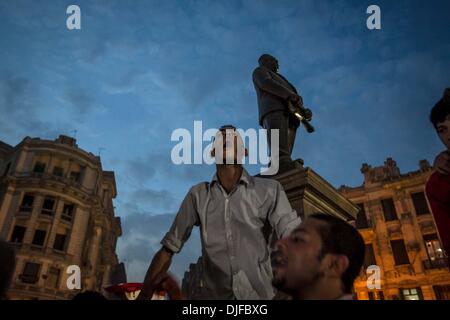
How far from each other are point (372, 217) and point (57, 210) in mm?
27025

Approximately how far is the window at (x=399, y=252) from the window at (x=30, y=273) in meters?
27.3

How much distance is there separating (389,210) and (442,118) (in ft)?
79.7

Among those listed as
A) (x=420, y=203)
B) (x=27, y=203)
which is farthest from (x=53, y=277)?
(x=420, y=203)

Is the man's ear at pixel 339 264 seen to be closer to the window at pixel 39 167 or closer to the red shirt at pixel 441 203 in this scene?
the red shirt at pixel 441 203

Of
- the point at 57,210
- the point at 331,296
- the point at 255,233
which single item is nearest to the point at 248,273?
the point at 255,233

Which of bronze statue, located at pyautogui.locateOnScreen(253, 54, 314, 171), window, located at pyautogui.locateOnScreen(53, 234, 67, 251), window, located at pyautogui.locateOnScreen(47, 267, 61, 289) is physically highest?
window, located at pyautogui.locateOnScreen(53, 234, 67, 251)

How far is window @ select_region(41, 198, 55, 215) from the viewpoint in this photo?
2894 cm

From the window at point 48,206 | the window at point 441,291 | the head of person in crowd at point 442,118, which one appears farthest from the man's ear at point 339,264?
the window at point 48,206

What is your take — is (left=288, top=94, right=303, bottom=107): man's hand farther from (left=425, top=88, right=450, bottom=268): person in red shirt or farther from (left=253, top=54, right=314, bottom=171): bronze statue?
(left=425, top=88, right=450, bottom=268): person in red shirt

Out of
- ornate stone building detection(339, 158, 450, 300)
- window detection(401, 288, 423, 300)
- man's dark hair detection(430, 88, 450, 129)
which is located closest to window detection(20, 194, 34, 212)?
ornate stone building detection(339, 158, 450, 300)

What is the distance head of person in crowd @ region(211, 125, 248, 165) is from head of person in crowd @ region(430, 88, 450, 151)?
55.2 inches

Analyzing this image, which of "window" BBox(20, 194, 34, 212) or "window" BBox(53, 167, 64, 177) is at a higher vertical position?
"window" BBox(53, 167, 64, 177)

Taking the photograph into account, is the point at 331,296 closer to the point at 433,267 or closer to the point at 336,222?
the point at 336,222
